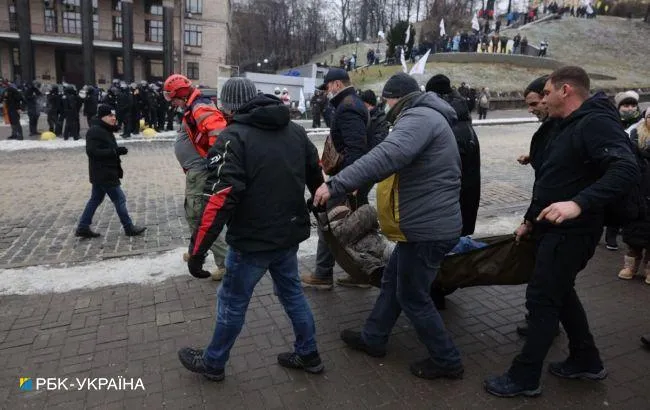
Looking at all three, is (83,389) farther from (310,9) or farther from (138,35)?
(310,9)

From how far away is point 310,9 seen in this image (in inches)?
2692

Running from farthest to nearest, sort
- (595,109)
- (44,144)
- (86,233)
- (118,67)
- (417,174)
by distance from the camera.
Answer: (118,67), (44,144), (86,233), (417,174), (595,109)

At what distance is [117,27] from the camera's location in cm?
4350

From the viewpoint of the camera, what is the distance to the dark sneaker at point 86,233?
245 inches

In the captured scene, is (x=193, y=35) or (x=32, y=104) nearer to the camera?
(x=32, y=104)

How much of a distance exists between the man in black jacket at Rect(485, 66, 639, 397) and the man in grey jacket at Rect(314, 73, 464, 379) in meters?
0.47

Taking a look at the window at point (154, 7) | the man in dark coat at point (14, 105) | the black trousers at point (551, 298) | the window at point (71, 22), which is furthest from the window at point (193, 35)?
the black trousers at point (551, 298)

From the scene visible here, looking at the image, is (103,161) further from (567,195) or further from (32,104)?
(32,104)

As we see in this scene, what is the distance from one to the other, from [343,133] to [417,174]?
5.13 ft

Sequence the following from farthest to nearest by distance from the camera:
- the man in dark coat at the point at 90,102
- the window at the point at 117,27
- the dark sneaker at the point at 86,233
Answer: the window at the point at 117,27
the man in dark coat at the point at 90,102
the dark sneaker at the point at 86,233

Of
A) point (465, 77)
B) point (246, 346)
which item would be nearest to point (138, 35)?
point (465, 77)

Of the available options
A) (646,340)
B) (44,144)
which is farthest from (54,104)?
(646,340)

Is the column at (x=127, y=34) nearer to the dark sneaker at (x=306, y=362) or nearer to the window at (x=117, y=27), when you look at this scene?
the window at (x=117, y=27)

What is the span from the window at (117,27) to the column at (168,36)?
166 inches
